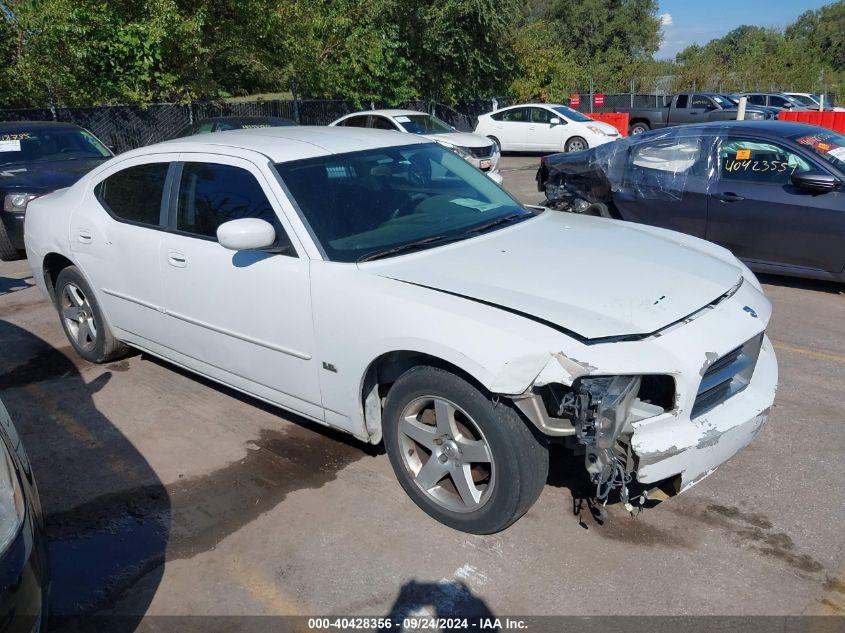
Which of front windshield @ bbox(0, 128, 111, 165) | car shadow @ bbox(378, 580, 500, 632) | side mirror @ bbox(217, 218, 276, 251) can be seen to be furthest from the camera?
front windshield @ bbox(0, 128, 111, 165)

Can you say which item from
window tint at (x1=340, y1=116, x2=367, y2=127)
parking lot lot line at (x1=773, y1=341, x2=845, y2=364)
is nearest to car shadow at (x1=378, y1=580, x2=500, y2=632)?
parking lot lot line at (x1=773, y1=341, x2=845, y2=364)

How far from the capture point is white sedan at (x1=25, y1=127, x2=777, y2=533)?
2.81m

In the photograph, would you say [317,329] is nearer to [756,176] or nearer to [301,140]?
[301,140]

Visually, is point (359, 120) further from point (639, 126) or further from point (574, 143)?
point (639, 126)

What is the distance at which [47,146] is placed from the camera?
9.56 metres

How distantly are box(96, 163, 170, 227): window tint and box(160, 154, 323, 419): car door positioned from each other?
0.19 metres

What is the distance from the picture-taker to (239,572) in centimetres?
309

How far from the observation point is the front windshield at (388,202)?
3643 mm

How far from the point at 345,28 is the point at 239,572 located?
23.1 metres

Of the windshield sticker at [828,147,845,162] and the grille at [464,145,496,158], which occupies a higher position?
the windshield sticker at [828,147,845,162]

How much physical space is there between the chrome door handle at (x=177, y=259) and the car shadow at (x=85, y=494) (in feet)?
3.60

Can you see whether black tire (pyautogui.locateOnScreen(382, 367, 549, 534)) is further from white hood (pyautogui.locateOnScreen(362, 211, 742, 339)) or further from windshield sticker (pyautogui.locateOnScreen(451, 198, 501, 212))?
windshield sticker (pyautogui.locateOnScreen(451, 198, 501, 212))

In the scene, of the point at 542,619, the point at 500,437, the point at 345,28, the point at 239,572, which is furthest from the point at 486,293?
the point at 345,28

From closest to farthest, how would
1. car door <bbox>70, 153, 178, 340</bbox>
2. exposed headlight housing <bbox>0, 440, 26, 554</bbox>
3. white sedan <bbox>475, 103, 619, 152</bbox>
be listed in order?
exposed headlight housing <bbox>0, 440, 26, 554</bbox>
car door <bbox>70, 153, 178, 340</bbox>
white sedan <bbox>475, 103, 619, 152</bbox>
